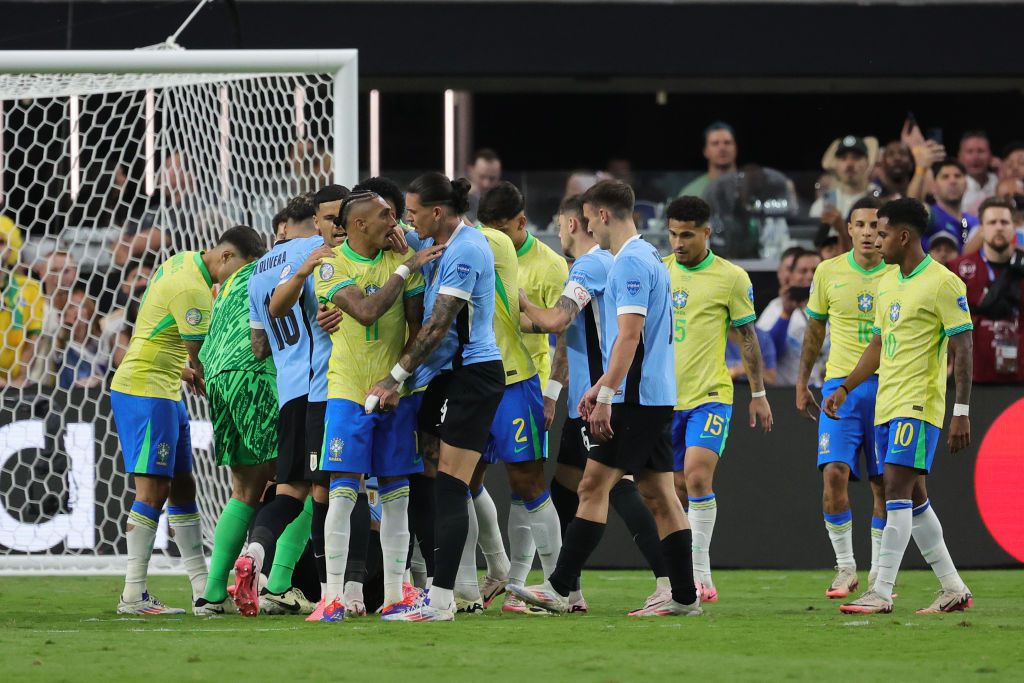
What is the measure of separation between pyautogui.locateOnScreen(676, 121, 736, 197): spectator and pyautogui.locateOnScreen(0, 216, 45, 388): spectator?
6.24 m

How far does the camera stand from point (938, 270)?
835cm

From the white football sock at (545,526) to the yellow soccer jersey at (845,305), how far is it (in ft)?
7.51

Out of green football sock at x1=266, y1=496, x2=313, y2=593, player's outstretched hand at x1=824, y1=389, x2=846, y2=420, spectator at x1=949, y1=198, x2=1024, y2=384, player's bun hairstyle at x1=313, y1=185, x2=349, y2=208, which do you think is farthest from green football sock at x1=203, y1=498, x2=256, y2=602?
spectator at x1=949, y1=198, x2=1024, y2=384

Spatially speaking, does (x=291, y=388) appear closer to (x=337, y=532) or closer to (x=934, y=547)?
(x=337, y=532)

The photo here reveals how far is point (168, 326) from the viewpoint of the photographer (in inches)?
346

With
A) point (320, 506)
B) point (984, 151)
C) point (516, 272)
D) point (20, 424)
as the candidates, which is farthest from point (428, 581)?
point (984, 151)

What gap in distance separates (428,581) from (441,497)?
3.61ft

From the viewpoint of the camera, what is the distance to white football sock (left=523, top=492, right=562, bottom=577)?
851cm

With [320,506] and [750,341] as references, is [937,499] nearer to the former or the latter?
[750,341]

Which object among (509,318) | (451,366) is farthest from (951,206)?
(451,366)

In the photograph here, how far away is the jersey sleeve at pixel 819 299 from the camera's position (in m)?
9.96

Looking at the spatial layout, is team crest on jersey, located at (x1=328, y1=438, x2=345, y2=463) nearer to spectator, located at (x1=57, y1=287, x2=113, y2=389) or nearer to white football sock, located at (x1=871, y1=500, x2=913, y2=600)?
white football sock, located at (x1=871, y1=500, x2=913, y2=600)

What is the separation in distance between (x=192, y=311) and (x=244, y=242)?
1.50ft

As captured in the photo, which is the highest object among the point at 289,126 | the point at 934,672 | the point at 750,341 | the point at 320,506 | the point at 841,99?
the point at 841,99
